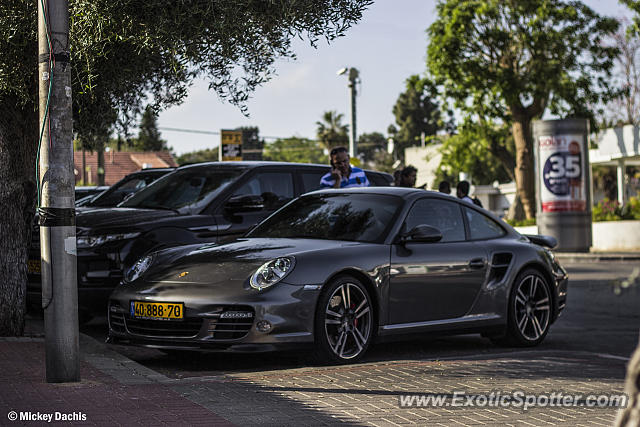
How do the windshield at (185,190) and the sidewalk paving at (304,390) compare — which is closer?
the sidewalk paving at (304,390)

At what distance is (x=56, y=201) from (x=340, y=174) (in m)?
4.73

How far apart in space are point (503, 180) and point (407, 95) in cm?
3152

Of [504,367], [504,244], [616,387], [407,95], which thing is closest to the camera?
[616,387]

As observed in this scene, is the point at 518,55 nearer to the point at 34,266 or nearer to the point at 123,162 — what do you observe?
the point at 34,266

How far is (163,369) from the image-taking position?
7.40m

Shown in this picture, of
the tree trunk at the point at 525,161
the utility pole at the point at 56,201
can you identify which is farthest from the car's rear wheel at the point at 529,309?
the tree trunk at the point at 525,161

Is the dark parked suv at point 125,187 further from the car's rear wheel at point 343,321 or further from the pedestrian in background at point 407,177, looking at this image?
the car's rear wheel at point 343,321

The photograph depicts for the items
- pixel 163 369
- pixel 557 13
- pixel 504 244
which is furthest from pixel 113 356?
pixel 557 13

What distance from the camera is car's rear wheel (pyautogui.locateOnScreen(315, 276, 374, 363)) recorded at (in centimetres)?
714

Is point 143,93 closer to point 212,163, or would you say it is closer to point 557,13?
point 212,163

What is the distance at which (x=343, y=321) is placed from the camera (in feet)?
24.0

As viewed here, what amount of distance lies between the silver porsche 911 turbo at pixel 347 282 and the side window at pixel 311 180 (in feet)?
7.15

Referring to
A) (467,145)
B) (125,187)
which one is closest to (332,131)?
(467,145)

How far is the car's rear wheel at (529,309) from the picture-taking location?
8.70 metres
